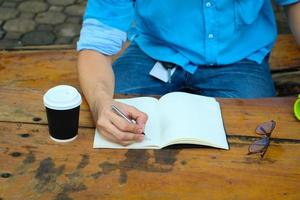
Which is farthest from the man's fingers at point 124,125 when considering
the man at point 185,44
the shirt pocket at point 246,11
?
the shirt pocket at point 246,11

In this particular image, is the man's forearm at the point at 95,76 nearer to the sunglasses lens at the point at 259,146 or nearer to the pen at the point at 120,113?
the pen at the point at 120,113

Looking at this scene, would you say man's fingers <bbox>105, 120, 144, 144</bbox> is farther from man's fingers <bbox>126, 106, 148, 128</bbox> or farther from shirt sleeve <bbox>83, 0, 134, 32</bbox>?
shirt sleeve <bbox>83, 0, 134, 32</bbox>

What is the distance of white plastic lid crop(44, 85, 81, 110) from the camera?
4.10ft

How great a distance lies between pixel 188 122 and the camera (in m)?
1.38

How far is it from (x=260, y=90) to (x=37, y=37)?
1881 millimetres

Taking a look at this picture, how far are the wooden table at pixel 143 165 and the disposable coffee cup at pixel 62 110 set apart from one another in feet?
0.11

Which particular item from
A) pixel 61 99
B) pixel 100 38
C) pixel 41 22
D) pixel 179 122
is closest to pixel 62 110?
pixel 61 99

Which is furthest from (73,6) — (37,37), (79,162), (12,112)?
Result: (79,162)

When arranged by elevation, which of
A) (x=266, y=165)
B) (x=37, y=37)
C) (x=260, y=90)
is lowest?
(x=37, y=37)

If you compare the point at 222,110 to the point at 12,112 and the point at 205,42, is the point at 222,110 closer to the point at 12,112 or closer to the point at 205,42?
the point at 205,42

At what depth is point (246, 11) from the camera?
176 centimetres

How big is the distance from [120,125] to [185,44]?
1.88 ft

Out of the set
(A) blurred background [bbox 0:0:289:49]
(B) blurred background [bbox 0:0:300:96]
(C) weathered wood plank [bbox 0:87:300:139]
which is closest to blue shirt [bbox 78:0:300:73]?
(C) weathered wood plank [bbox 0:87:300:139]

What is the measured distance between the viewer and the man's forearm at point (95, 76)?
1.49 m
